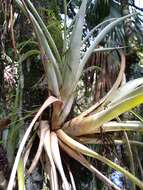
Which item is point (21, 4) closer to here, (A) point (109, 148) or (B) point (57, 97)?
(B) point (57, 97)

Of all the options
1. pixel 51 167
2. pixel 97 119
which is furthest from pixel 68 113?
pixel 51 167

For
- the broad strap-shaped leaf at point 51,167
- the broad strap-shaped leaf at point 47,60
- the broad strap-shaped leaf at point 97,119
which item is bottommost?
the broad strap-shaped leaf at point 51,167

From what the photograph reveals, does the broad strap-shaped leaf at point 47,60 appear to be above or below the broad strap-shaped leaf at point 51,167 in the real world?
above

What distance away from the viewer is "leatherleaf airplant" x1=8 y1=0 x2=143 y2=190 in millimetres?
1996

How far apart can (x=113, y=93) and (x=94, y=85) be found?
0.97ft

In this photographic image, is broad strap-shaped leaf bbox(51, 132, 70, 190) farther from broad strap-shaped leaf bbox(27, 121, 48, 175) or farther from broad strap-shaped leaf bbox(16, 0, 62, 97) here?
broad strap-shaped leaf bbox(16, 0, 62, 97)

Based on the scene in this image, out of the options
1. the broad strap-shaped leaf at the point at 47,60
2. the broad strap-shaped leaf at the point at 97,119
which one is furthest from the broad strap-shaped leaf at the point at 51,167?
the broad strap-shaped leaf at the point at 47,60

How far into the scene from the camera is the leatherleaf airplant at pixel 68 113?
1996 millimetres

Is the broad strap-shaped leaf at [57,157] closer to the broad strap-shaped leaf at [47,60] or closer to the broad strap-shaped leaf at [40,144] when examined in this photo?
the broad strap-shaped leaf at [40,144]

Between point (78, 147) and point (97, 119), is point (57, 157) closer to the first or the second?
point (78, 147)

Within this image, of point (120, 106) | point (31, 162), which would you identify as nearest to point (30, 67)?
point (31, 162)

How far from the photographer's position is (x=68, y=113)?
89.1 inches

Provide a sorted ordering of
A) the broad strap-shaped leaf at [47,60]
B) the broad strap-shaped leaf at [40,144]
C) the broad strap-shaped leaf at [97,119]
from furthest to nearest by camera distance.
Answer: the broad strap-shaped leaf at [47,60]
the broad strap-shaped leaf at [40,144]
the broad strap-shaped leaf at [97,119]

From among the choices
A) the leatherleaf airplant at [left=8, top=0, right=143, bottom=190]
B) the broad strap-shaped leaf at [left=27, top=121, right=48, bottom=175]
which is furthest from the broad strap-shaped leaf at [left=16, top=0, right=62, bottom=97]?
the broad strap-shaped leaf at [left=27, top=121, right=48, bottom=175]
